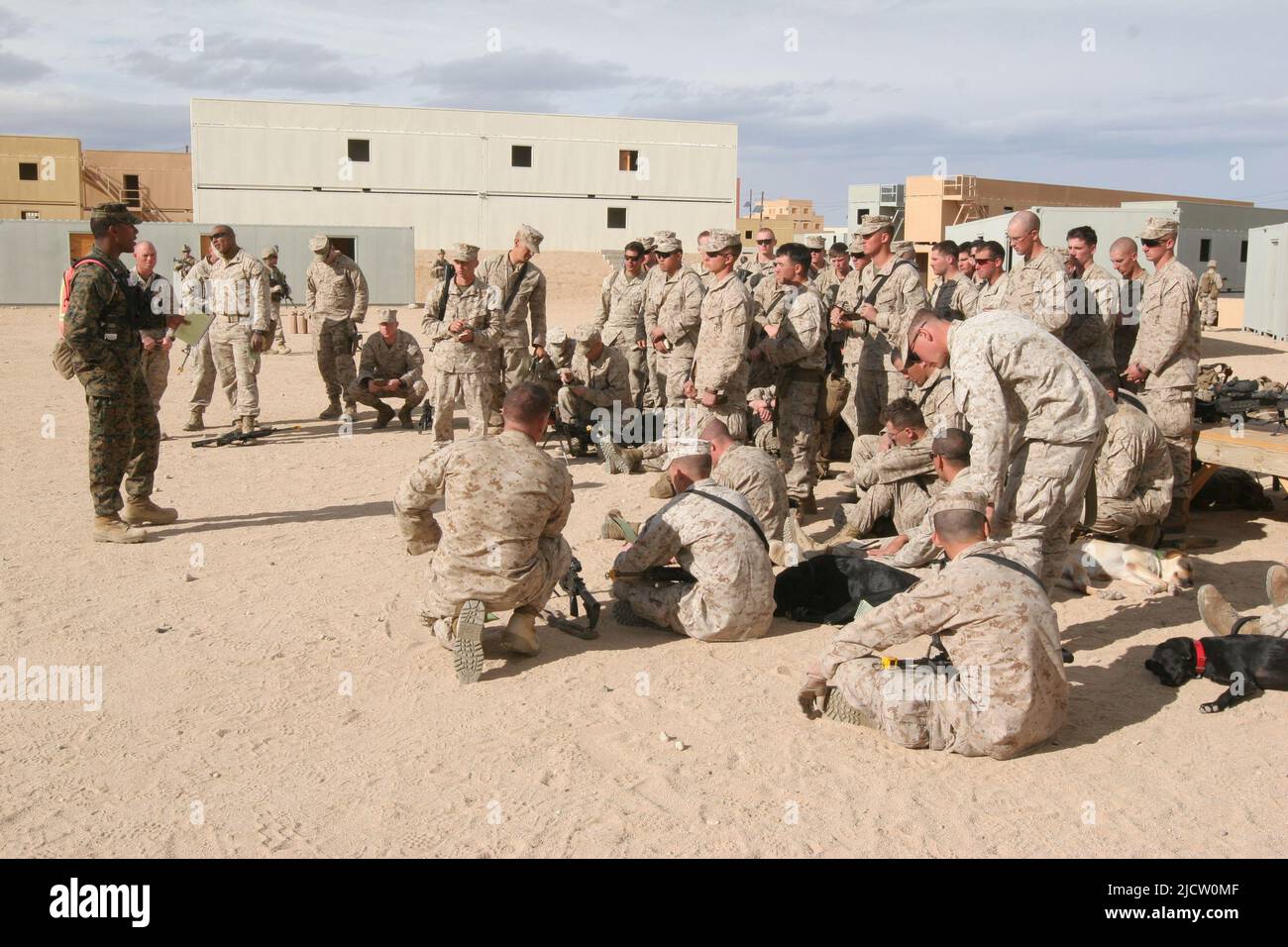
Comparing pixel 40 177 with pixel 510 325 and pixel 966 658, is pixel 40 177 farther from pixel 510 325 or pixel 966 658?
pixel 966 658

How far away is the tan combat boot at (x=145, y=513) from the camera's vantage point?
25.6ft

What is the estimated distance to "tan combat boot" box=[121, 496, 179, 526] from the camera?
7.81 meters

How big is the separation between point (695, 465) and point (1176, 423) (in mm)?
4088

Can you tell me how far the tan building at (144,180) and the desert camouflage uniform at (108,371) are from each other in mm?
43130

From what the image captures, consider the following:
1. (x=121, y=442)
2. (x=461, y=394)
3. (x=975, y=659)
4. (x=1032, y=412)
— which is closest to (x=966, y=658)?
(x=975, y=659)

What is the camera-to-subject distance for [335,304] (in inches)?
483

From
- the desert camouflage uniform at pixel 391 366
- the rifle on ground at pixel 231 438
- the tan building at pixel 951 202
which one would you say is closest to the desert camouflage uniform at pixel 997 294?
the desert camouflage uniform at pixel 391 366

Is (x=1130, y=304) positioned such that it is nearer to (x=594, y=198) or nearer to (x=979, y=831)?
(x=979, y=831)

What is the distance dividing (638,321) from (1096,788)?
28.1 ft

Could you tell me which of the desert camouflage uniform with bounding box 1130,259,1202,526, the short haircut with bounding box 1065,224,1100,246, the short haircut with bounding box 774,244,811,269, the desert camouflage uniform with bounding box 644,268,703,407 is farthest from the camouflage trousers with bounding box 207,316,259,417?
the desert camouflage uniform with bounding box 1130,259,1202,526

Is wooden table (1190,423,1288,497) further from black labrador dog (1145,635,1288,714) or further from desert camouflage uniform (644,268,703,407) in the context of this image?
desert camouflage uniform (644,268,703,407)

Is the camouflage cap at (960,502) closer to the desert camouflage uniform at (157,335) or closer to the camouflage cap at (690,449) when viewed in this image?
the camouflage cap at (690,449)

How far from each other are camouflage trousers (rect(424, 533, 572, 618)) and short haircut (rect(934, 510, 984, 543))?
2.07 metres

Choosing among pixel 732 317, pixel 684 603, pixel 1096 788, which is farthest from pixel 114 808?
pixel 732 317
